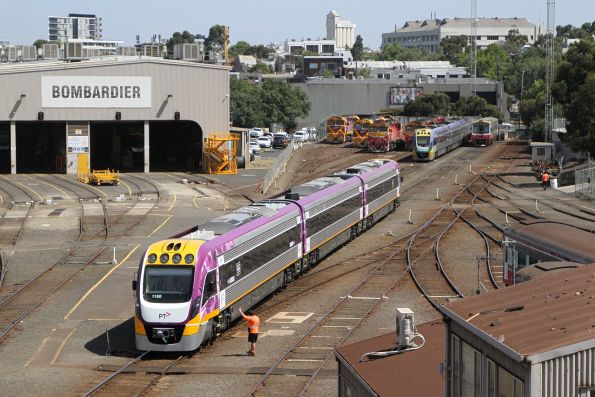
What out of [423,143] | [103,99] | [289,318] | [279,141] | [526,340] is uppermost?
[103,99]

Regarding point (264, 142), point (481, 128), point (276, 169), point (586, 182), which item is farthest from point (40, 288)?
point (481, 128)

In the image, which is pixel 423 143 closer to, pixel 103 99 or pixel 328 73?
pixel 103 99

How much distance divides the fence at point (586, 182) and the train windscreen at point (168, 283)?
122 feet

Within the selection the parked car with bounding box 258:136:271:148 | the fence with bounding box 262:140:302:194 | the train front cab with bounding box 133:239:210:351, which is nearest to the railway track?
the train front cab with bounding box 133:239:210:351

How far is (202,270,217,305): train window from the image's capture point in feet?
79.8

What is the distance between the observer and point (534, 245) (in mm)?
26891

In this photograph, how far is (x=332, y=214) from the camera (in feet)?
122

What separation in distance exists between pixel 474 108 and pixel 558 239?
9244 cm

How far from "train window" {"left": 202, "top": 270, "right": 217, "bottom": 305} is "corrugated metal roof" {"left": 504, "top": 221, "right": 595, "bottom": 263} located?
8102mm

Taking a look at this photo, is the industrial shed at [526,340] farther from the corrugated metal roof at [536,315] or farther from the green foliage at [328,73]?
the green foliage at [328,73]

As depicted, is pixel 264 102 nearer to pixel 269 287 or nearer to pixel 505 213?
pixel 505 213

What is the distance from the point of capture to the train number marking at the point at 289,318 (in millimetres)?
28059

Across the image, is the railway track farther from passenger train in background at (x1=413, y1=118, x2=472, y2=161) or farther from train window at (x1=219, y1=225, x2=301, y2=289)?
passenger train in background at (x1=413, y1=118, x2=472, y2=161)

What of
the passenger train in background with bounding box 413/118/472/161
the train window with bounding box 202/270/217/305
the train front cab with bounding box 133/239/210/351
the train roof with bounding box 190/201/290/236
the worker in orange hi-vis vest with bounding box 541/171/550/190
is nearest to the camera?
the train front cab with bounding box 133/239/210/351
